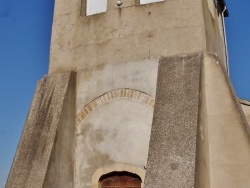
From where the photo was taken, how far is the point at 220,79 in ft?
24.0

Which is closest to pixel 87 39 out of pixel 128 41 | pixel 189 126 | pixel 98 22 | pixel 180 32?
pixel 98 22

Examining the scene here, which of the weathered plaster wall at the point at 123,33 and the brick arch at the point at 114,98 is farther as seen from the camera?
the weathered plaster wall at the point at 123,33

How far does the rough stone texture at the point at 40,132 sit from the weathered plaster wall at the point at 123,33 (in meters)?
0.65

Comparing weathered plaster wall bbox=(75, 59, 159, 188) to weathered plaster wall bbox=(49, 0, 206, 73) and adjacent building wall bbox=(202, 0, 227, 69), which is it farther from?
adjacent building wall bbox=(202, 0, 227, 69)

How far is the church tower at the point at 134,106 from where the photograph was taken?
6562 millimetres

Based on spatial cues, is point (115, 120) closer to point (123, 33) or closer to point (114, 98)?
point (114, 98)

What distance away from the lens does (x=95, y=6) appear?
30.1 ft

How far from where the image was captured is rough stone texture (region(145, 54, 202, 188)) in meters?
5.96

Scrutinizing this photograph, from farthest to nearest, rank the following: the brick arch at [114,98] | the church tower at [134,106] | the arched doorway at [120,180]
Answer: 1. the brick arch at [114,98]
2. the arched doorway at [120,180]
3. the church tower at [134,106]

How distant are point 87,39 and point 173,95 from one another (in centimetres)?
295

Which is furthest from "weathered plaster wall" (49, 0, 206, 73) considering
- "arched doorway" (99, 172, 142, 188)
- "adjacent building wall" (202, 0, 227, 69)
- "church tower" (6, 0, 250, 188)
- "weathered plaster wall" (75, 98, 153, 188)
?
"arched doorway" (99, 172, 142, 188)

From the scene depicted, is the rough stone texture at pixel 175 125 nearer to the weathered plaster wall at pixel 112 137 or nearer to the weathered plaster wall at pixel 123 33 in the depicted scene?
the weathered plaster wall at pixel 123 33

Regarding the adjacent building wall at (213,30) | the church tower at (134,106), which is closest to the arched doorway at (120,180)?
A: the church tower at (134,106)

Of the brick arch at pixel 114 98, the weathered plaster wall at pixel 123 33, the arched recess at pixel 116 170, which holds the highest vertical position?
the weathered plaster wall at pixel 123 33
